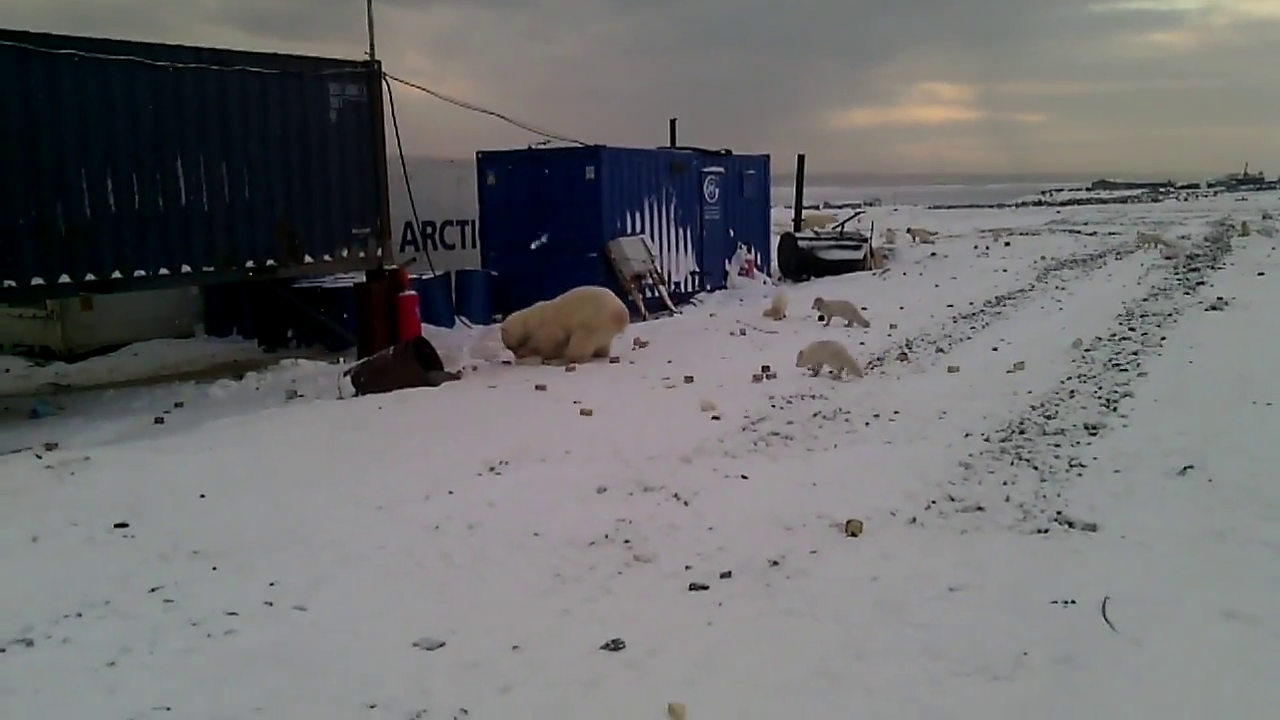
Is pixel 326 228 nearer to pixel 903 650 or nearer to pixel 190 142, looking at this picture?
pixel 190 142

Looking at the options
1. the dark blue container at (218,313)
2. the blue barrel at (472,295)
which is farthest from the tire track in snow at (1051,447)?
the dark blue container at (218,313)

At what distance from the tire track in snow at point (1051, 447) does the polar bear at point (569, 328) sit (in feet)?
14.5

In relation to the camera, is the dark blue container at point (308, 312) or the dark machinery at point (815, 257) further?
the dark machinery at point (815, 257)

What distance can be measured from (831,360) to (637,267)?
5497 millimetres

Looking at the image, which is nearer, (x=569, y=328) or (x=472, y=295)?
(x=569, y=328)

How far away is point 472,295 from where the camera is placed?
14.0m

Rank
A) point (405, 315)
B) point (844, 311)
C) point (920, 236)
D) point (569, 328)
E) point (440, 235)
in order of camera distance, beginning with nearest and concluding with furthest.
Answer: point (569, 328)
point (405, 315)
point (844, 311)
point (440, 235)
point (920, 236)

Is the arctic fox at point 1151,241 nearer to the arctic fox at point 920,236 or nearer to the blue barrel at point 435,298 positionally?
the arctic fox at point 920,236

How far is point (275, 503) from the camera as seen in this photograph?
589 cm

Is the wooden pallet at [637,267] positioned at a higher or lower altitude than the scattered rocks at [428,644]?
higher

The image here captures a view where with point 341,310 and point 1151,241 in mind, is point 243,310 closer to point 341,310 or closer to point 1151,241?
point 341,310

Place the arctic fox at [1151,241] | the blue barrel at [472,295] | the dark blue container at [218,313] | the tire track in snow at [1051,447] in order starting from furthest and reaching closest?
1. the arctic fox at [1151,241]
2. the blue barrel at [472,295]
3. the dark blue container at [218,313]
4. the tire track in snow at [1051,447]

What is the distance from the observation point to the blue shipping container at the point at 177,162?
27.9ft

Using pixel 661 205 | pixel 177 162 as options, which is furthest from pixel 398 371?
pixel 661 205
